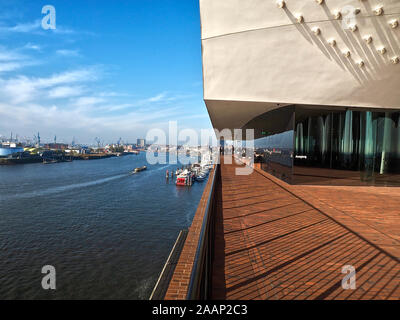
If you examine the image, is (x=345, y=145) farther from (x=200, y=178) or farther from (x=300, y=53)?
(x=200, y=178)

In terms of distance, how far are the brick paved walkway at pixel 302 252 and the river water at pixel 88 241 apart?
1040 centimetres

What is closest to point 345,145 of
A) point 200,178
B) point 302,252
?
point 302,252

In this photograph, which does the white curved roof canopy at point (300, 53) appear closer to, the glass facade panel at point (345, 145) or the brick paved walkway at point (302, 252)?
the glass facade panel at point (345, 145)

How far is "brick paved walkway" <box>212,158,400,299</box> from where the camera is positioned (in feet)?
8.01

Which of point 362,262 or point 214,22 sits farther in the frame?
point 214,22

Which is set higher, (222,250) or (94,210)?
(222,250)

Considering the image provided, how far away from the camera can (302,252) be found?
3.26 meters

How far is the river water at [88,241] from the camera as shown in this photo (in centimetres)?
1305

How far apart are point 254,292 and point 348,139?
1293 cm

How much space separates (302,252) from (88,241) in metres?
17.8

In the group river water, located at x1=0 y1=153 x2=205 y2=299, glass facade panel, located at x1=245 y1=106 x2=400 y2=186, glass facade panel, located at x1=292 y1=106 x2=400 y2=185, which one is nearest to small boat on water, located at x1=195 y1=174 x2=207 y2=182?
river water, located at x1=0 y1=153 x2=205 y2=299

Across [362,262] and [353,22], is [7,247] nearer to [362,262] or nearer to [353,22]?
[362,262]

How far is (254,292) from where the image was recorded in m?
2.39

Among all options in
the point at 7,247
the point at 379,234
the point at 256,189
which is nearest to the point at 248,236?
the point at 379,234
